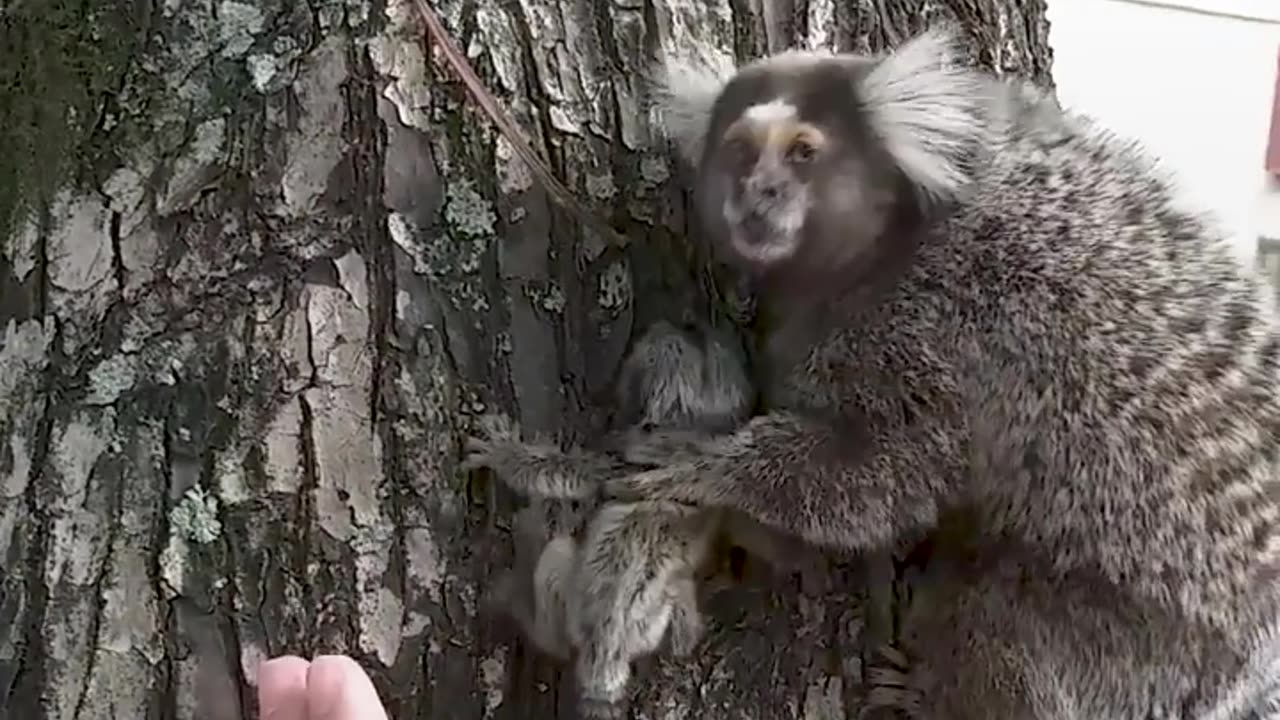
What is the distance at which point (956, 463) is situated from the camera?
128 cm

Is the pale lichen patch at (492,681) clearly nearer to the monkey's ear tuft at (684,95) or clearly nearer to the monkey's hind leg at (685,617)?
the monkey's hind leg at (685,617)

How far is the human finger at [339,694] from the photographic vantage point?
1.03 m

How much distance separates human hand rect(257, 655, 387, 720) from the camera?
1031mm

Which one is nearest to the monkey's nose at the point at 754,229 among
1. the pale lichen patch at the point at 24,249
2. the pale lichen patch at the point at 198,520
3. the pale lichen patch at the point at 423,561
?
the pale lichen patch at the point at 423,561

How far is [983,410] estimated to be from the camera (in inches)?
50.6

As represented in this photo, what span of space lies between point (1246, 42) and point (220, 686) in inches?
110

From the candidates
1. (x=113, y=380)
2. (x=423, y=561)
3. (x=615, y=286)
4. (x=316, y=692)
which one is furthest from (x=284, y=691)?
(x=615, y=286)

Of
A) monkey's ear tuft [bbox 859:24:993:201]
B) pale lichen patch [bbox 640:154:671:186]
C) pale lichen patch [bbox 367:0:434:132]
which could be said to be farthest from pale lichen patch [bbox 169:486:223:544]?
monkey's ear tuft [bbox 859:24:993:201]

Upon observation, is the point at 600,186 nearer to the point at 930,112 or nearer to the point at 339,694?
the point at 930,112

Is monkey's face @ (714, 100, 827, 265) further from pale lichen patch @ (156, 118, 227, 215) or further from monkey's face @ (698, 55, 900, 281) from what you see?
pale lichen patch @ (156, 118, 227, 215)

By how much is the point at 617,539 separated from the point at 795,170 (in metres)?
0.33

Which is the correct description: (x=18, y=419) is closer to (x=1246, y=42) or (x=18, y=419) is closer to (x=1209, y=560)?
(x=1209, y=560)

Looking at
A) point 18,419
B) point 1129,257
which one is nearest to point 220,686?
point 18,419

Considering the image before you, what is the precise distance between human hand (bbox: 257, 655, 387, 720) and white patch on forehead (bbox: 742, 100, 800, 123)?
524 mm
